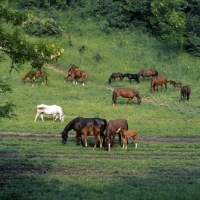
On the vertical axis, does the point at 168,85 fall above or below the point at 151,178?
above

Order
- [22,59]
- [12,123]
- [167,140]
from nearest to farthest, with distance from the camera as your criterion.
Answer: [22,59] → [167,140] → [12,123]

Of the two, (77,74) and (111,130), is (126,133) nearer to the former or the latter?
(111,130)

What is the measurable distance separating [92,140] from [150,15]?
105 feet

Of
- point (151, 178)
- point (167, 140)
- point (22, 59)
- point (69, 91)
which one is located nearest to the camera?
point (22, 59)

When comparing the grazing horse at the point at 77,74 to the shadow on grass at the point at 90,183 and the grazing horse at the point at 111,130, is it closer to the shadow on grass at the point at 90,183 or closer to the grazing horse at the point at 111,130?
the grazing horse at the point at 111,130

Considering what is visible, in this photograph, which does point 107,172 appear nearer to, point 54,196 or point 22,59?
point 54,196

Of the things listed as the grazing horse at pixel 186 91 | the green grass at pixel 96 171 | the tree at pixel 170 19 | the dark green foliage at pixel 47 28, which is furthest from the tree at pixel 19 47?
the dark green foliage at pixel 47 28

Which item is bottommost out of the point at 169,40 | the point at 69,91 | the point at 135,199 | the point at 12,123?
the point at 135,199

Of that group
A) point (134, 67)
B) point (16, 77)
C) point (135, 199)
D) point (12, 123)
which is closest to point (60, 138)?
point (12, 123)

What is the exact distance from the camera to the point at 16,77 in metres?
42.8

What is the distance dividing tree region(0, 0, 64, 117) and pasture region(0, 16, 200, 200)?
0.52 meters

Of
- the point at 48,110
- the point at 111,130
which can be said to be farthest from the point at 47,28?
the point at 111,130

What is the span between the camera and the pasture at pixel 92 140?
16.1 meters

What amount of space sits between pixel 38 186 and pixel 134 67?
32041 millimetres
